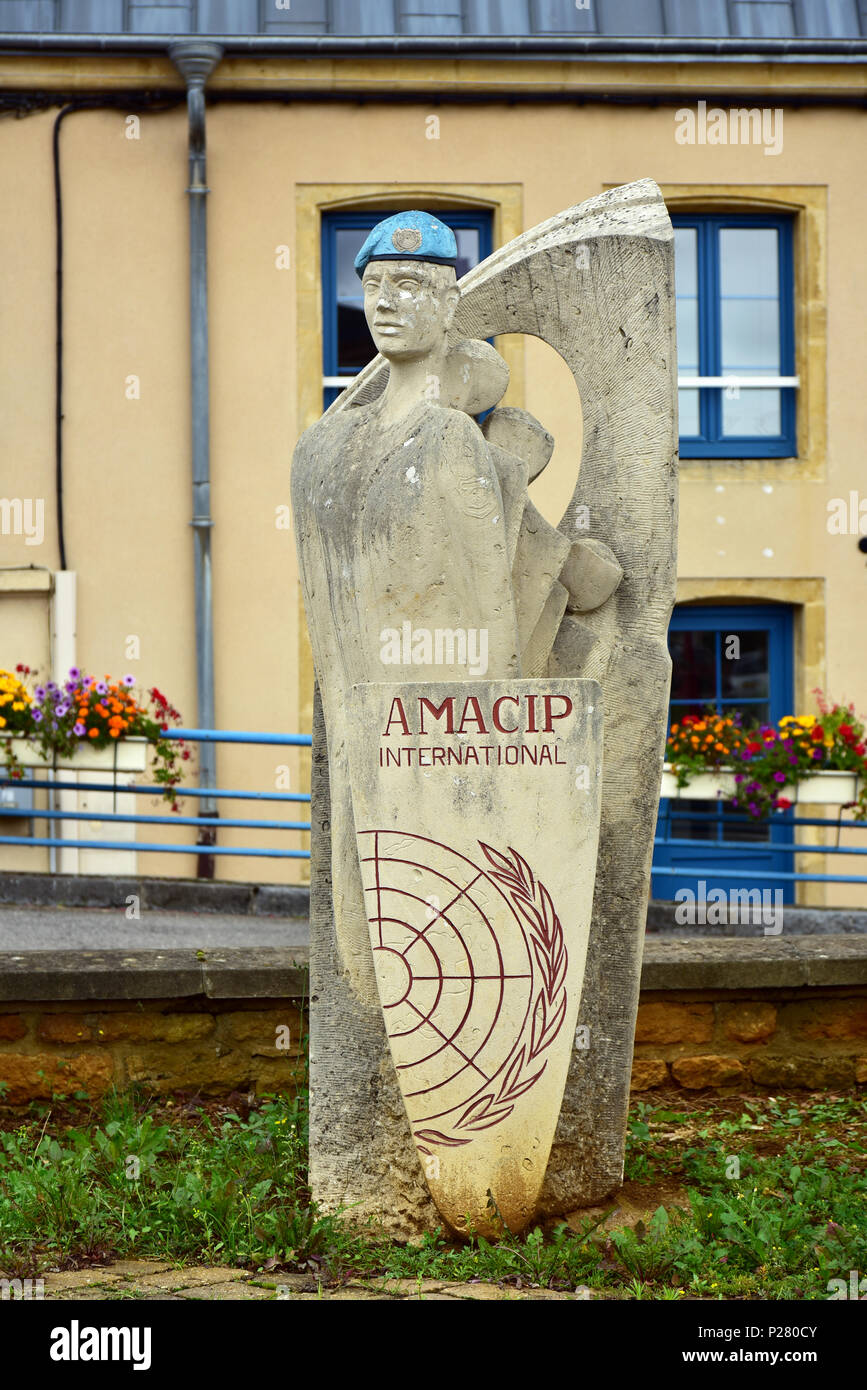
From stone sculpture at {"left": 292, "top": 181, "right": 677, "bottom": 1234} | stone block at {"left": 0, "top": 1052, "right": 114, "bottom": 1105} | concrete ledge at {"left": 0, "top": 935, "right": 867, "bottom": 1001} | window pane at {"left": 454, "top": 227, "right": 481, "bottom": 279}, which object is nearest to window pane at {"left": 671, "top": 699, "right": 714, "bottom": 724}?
window pane at {"left": 454, "top": 227, "right": 481, "bottom": 279}

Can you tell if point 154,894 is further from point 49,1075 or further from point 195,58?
point 195,58

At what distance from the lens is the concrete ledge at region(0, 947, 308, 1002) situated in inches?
189

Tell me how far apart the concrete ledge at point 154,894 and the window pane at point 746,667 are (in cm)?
357

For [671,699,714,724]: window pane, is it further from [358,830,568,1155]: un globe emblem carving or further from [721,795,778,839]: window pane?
[358,830,568,1155]: un globe emblem carving

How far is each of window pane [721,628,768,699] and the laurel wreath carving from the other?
23.9 feet

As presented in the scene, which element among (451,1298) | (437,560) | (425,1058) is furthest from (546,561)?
(451,1298)

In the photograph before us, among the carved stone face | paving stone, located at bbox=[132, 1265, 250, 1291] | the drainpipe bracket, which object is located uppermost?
the drainpipe bracket

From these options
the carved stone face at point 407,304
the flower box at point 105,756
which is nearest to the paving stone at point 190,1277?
the carved stone face at point 407,304

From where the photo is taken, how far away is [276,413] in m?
10.2

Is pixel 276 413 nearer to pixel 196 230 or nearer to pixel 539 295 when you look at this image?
pixel 196 230

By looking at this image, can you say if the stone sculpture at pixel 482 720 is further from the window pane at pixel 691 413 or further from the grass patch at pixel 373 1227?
the window pane at pixel 691 413

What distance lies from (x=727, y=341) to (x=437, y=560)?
7.50m

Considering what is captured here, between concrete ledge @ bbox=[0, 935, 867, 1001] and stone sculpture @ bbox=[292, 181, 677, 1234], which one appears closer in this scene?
stone sculpture @ bbox=[292, 181, 677, 1234]

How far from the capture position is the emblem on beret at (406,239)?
3871 millimetres
